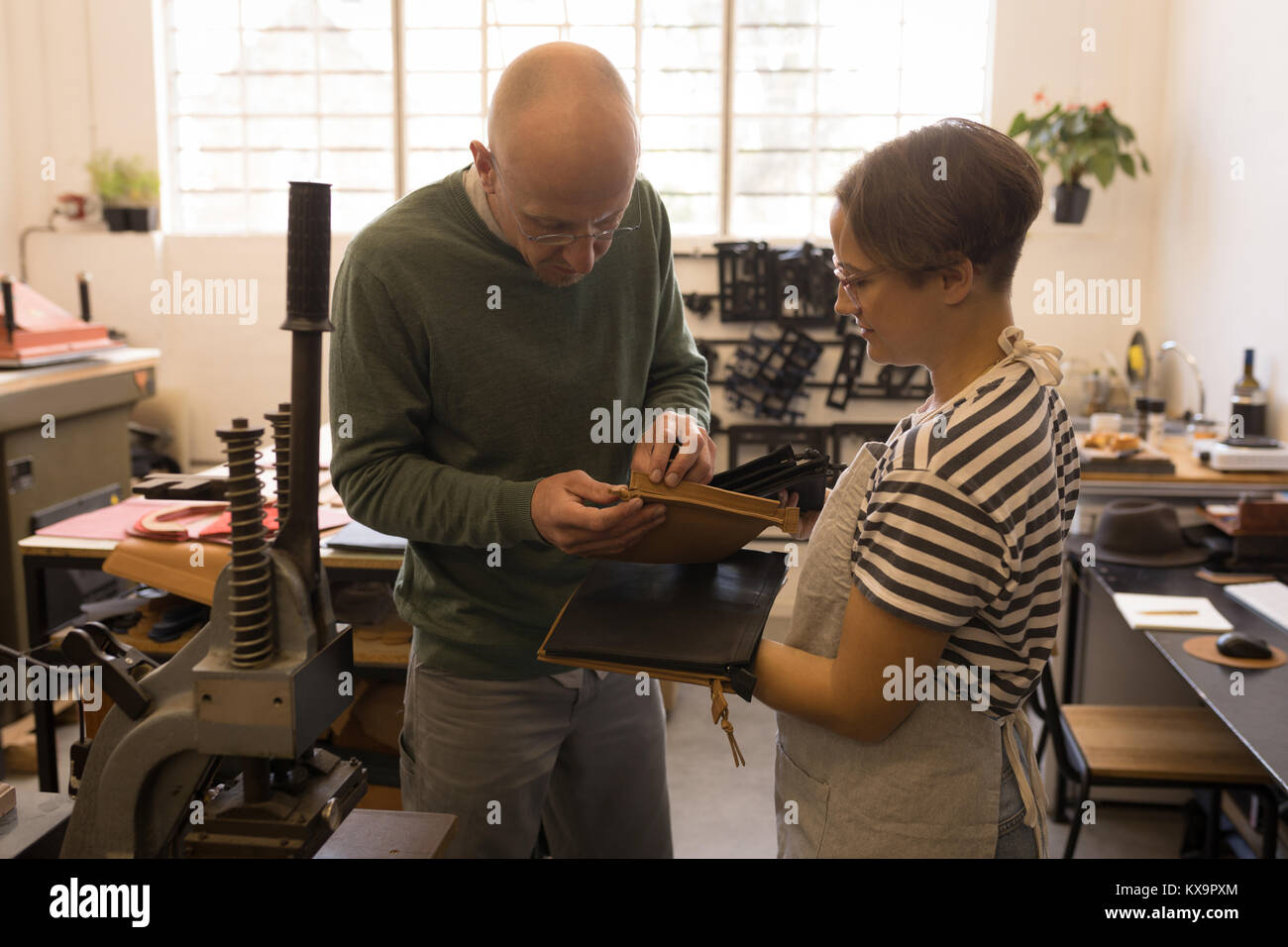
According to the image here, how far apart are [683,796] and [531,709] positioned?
6.84ft

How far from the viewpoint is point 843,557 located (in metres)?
1.35

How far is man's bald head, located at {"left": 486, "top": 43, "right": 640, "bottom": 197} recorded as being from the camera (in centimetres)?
152

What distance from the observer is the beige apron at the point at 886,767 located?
4.36 ft

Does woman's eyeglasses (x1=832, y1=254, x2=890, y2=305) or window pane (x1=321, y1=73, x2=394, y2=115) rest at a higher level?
window pane (x1=321, y1=73, x2=394, y2=115)

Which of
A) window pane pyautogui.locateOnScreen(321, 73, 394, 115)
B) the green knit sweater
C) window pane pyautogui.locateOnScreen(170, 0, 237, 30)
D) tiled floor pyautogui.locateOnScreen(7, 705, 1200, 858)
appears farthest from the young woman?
window pane pyautogui.locateOnScreen(170, 0, 237, 30)

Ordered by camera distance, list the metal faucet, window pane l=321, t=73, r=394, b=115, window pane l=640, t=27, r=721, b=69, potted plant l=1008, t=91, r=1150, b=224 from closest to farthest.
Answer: the metal faucet, potted plant l=1008, t=91, r=1150, b=224, window pane l=640, t=27, r=721, b=69, window pane l=321, t=73, r=394, b=115

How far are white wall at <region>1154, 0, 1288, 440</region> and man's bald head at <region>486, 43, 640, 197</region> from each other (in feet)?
11.4

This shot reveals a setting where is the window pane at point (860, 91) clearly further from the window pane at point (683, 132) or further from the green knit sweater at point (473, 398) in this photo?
the green knit sweater at point (473, 398)

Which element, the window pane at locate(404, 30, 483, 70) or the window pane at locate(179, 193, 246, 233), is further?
the window pane at locate(179, 193, 246, 233)

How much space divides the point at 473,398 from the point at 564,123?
460 millimetres

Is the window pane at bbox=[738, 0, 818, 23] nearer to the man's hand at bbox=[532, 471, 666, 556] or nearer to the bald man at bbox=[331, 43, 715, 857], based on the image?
the bald man at bbox=[331, 43, 715, 857]

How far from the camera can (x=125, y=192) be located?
20.5 feet

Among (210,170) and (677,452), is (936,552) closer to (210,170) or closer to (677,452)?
(677,452)
